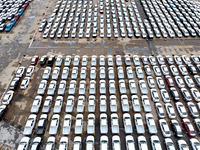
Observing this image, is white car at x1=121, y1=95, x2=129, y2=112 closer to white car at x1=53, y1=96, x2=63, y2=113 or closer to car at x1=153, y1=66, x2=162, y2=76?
car at x1=153, y1=66, x2=162, y2=76

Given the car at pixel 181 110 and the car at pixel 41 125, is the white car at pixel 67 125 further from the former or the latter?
the car at pixel 181 110

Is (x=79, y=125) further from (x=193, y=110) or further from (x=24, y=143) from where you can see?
(x=193, y=110)

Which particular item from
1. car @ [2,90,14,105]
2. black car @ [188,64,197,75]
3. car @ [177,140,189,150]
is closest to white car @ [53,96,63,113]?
car @ [2,90,14,105]

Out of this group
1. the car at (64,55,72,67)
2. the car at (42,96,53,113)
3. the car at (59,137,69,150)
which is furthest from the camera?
the car at (64,55,72,67)

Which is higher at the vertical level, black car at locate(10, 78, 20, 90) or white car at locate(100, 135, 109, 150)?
black car at locate(10, 78, 20, 90)

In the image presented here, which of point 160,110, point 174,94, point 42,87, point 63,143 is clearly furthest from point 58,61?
point 174,94

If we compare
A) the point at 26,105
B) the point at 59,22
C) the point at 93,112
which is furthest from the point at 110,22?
the point at 26,105

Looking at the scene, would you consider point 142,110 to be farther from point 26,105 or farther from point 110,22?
point 110,22
